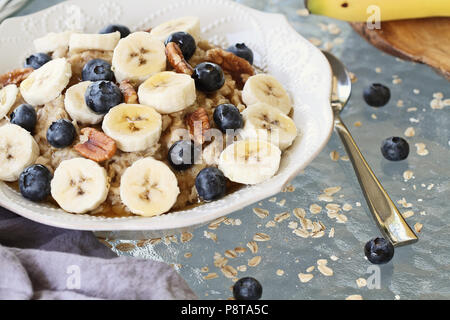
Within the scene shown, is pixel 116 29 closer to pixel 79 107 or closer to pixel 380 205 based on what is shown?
pixel 79 107

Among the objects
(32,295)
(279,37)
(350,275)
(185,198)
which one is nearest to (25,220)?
(32,295)

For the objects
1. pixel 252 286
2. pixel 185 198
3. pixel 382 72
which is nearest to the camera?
pixel 252 286

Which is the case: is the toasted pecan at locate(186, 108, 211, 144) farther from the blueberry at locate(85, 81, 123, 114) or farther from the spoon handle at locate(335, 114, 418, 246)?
the spoon handle at locate(335, 114, 418, 246)

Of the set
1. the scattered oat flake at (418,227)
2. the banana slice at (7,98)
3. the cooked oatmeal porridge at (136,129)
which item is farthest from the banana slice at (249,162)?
the banana slice at (7,98)

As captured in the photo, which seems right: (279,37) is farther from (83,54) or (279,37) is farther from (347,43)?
(83,54)

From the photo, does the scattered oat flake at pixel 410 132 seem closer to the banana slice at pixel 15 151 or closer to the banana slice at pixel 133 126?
the banana slice at pixel 133 126

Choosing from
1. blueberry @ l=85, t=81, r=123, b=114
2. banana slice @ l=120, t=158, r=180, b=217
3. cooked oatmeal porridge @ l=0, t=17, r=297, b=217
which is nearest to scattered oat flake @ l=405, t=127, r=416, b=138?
cooked oatmeal porridge @ l=0, t=17, r=297, b=217
